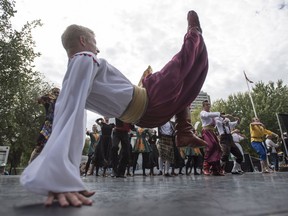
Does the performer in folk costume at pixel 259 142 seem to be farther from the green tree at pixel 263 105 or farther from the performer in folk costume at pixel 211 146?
the green tree at pixel 263 105

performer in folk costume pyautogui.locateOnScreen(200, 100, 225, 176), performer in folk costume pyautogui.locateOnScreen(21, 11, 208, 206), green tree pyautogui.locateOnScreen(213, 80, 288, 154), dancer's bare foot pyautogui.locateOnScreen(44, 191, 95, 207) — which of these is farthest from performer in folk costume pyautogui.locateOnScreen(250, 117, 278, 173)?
green tree pyautogui.locateOnScreen(213, 80, 288, 154)

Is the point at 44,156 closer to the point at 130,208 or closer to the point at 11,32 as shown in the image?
the point at 130,208

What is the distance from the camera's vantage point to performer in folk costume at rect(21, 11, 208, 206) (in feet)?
4.95

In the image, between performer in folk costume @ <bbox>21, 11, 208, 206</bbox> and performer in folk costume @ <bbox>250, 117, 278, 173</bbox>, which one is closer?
performer in folk costume @ <bbox>21, 11, 208, 206</bbox>

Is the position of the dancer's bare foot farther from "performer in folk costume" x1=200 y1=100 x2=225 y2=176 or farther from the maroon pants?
"performer in folk costume" x1=200 y1=100 x2=225 y2=176

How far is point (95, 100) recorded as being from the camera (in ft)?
7.59

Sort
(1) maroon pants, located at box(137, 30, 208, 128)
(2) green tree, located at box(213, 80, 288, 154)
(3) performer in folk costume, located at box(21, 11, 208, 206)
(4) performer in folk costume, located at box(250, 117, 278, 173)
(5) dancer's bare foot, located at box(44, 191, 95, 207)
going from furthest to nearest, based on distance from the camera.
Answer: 1. (2) green tree, located at box(213, 80, 288, 154)
2. (4) performer in folk costume, located at box(250, 117, 278, 173)
3. (1) maroon pants, located at box(137, 30, 208, 128)
4. (3) performer in folk costume, located at box(21, 11, 208, 206)
5. (5) dancer's bare foot, located at box(44, 191, 95, 207)

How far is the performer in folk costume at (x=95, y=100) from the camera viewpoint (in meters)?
1.51

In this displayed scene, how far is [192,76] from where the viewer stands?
2.64 metres

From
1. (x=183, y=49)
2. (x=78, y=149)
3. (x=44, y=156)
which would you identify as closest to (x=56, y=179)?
(x=44, y=156)

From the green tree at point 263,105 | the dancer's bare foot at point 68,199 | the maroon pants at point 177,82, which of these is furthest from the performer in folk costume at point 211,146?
the green tree at point 263,105

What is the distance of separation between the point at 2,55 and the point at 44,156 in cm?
1207

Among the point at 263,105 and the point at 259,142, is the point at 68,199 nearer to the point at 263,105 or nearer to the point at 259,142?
the point at 259,142

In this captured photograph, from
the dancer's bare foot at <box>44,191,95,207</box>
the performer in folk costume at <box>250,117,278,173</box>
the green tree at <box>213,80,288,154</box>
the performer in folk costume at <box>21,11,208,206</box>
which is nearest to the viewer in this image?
the dancer's bare foot at <box>44,191,95,207</box>
